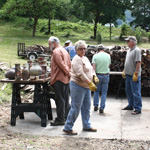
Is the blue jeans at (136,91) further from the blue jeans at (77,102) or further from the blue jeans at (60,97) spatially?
the blue jeans at (77,102)

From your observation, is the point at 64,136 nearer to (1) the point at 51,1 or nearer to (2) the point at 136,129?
(2) the point at 136,129

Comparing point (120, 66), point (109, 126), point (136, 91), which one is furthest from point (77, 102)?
point (120, 66)

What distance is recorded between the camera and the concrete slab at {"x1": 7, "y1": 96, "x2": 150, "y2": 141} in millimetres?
6238

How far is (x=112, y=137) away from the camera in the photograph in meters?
6.10

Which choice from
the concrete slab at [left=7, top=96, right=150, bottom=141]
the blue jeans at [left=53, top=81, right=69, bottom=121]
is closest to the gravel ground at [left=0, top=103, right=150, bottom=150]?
the concrete slab at [left=7, top=96, right=150, bottom=141]

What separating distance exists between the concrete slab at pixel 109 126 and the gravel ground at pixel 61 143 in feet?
0.74

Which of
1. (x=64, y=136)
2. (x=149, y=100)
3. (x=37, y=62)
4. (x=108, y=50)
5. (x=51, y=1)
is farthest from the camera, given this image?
(x=51, y=1)

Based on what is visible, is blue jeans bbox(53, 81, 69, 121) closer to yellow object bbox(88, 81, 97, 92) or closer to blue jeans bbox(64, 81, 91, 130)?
blue jeans bbox(64, 81, 91, 130)

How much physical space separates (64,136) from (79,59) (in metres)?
1.52

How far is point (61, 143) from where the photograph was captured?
5.73m

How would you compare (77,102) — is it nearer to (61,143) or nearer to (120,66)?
(61,143)

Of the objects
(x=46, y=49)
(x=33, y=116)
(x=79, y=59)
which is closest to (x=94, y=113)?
(x=33, y=116)

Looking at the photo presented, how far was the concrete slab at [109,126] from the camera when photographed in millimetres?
6238

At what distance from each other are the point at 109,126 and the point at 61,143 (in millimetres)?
1513
